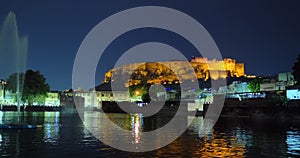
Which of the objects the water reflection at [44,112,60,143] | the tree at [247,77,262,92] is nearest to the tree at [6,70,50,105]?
the water reflection at [44,112,60,143]

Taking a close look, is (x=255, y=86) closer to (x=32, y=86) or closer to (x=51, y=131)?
(x=32, y=86)

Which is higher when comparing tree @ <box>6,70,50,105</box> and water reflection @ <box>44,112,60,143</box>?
tree @ <box>6,70,50,105</box>

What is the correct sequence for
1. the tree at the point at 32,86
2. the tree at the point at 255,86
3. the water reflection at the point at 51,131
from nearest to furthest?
the water reflection at the point at 51,131 < the tree at the point at 32,86 < the tree at the point at 255,86

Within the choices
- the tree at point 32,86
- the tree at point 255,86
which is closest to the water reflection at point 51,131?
the tree at point 32,86

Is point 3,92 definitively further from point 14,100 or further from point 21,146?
point 21,146

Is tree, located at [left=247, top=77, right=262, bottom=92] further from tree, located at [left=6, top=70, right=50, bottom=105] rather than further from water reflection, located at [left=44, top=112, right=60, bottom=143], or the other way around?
water reflection, located at [left=44, top=112, right=60, bottom=143]

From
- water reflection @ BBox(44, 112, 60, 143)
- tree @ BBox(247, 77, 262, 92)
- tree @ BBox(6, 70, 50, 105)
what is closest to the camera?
water reflection @ BBox(44, 112, 60, 143)

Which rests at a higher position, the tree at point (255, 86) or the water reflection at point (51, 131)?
the tree at point (255, 86)

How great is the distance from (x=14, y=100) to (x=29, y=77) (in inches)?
936

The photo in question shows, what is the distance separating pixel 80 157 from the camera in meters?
16.1

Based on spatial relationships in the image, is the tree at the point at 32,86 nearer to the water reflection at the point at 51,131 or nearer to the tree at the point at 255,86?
the water reflection at the point at 51,131

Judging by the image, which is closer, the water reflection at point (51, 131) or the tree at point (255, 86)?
the water reflection at point (51, 131)

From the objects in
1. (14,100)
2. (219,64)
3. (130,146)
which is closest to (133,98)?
(14,100)

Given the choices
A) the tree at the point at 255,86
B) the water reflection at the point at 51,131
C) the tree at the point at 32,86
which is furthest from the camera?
the tree at the point at 255,86
